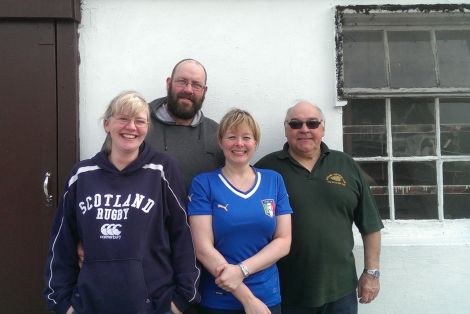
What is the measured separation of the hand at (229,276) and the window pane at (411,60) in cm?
185

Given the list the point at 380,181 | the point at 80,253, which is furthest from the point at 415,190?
the point at 80,253

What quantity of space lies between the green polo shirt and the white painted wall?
1.64 feet

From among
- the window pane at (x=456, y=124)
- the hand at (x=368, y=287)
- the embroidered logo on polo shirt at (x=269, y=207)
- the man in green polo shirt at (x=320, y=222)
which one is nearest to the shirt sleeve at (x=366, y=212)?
the man in green polo shirt at (x=320, y=222)

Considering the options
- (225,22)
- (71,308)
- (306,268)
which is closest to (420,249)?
(306,268)

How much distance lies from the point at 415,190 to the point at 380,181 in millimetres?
278

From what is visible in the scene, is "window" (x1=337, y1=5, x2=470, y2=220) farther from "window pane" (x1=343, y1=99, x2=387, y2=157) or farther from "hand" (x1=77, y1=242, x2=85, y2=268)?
"hand" (x1=77, y1=242, x2=85, y2=268)

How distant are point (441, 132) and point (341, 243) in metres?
1.36

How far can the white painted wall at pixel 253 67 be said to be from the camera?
9.32 ft

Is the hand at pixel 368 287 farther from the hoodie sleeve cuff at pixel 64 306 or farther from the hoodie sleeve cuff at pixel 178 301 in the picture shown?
the hoodie sleeve cuff at pixel 64 306

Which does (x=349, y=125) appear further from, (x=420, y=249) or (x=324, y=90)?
(x=420, y=249)

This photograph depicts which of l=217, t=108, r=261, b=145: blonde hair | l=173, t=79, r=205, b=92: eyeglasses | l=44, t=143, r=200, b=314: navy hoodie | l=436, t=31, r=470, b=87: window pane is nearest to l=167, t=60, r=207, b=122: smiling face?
l=173, t=79, r=205, b=92: eyeglasses

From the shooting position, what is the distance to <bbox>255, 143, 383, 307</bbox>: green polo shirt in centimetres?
237

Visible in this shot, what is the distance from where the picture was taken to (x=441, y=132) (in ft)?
10.3

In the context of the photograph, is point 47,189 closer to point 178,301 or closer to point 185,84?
point 185,84
